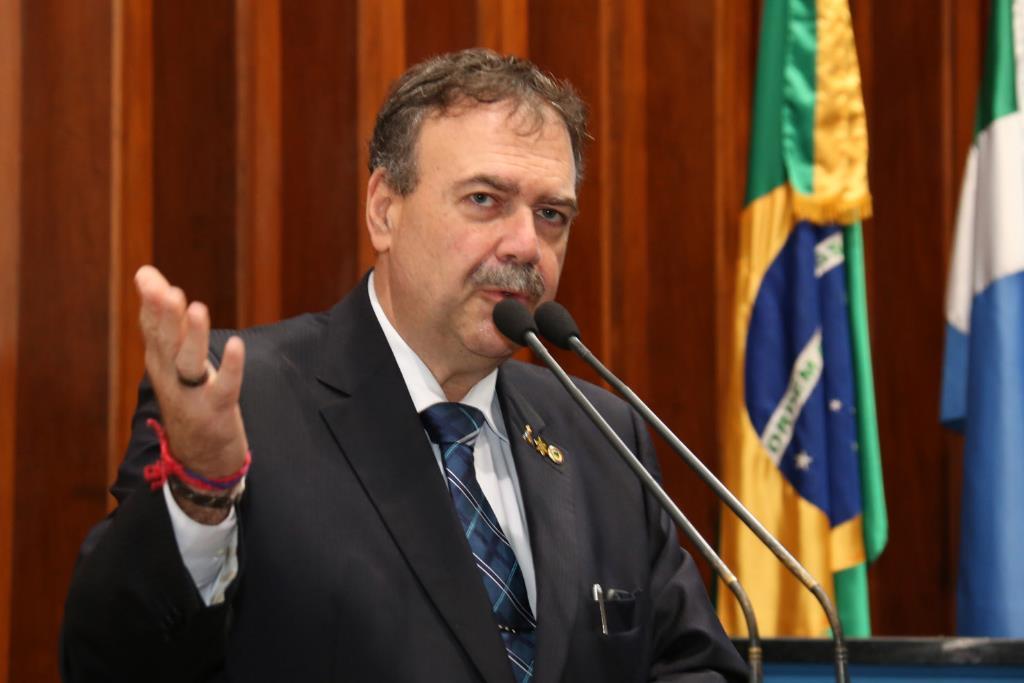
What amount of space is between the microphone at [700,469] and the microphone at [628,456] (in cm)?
3

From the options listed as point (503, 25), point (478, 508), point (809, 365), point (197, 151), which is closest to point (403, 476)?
point (478, 508)

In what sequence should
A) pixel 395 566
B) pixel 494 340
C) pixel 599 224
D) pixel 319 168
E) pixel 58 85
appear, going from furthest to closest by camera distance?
pixel 599 224
pixel 319 168
pixel 58 85
pixel 494 340
pixel 395 566

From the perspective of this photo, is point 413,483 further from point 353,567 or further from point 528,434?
point 528,434

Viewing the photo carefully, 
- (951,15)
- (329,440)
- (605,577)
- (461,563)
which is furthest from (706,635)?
(951,15)

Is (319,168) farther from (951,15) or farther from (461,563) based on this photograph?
(951,15)

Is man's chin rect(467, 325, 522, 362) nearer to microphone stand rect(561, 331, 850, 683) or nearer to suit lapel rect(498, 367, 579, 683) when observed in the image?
suit lapel rect(498, 367, 579, 683)

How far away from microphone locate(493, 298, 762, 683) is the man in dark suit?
0.19 meters

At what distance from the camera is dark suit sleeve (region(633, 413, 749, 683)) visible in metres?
1.90

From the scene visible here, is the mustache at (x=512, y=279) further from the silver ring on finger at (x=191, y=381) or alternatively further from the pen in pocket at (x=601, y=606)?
the silver ring on finger at (x=191, y=381)

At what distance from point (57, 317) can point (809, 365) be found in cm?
176

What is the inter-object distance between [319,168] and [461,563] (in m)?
1.64

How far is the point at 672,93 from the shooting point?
3.60m

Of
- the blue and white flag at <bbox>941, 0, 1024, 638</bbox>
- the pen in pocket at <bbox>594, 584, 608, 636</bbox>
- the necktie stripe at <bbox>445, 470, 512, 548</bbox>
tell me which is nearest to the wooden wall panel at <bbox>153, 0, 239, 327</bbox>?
the necktie stripe at <bbox>445, 470, 512, 548</bbox>

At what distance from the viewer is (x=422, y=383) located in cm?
190
